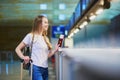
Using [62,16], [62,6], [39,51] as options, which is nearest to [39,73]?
[39,51]

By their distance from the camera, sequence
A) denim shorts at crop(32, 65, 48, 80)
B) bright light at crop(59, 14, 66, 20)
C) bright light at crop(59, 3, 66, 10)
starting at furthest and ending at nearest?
bright light at crop(59, 3, 66, 10)
bright light at crop(59, 14, 66, 20)
denim shorts at crop(32, 65, 48, 80)

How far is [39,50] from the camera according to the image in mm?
3334

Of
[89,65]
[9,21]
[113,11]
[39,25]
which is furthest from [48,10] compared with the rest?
[89,65]

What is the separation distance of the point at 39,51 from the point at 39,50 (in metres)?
0.01

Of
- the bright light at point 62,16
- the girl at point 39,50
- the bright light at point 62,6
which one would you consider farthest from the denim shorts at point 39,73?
the bright light at point 62,6

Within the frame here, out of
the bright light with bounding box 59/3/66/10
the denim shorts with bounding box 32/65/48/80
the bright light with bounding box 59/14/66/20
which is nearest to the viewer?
the denim shorts with bounding box 32/65/48/80

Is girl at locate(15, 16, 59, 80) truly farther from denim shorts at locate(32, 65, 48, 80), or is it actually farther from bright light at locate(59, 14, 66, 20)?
bright light at locate(59, 14, 66, 20)

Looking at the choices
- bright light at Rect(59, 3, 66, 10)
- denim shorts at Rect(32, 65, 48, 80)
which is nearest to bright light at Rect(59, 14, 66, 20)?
bright light at Rect(59, 3, 66, 10)

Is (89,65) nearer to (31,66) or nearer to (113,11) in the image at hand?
(31,66)

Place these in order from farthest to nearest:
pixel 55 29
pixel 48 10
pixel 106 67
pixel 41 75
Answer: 1. pixel 48 10
2. pixel 55 29
3. pixel 41 75
4. pixel 106 67

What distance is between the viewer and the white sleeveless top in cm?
332

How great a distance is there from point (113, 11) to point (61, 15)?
4.58 m

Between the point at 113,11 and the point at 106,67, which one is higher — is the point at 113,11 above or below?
above

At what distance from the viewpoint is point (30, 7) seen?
26.2 m
